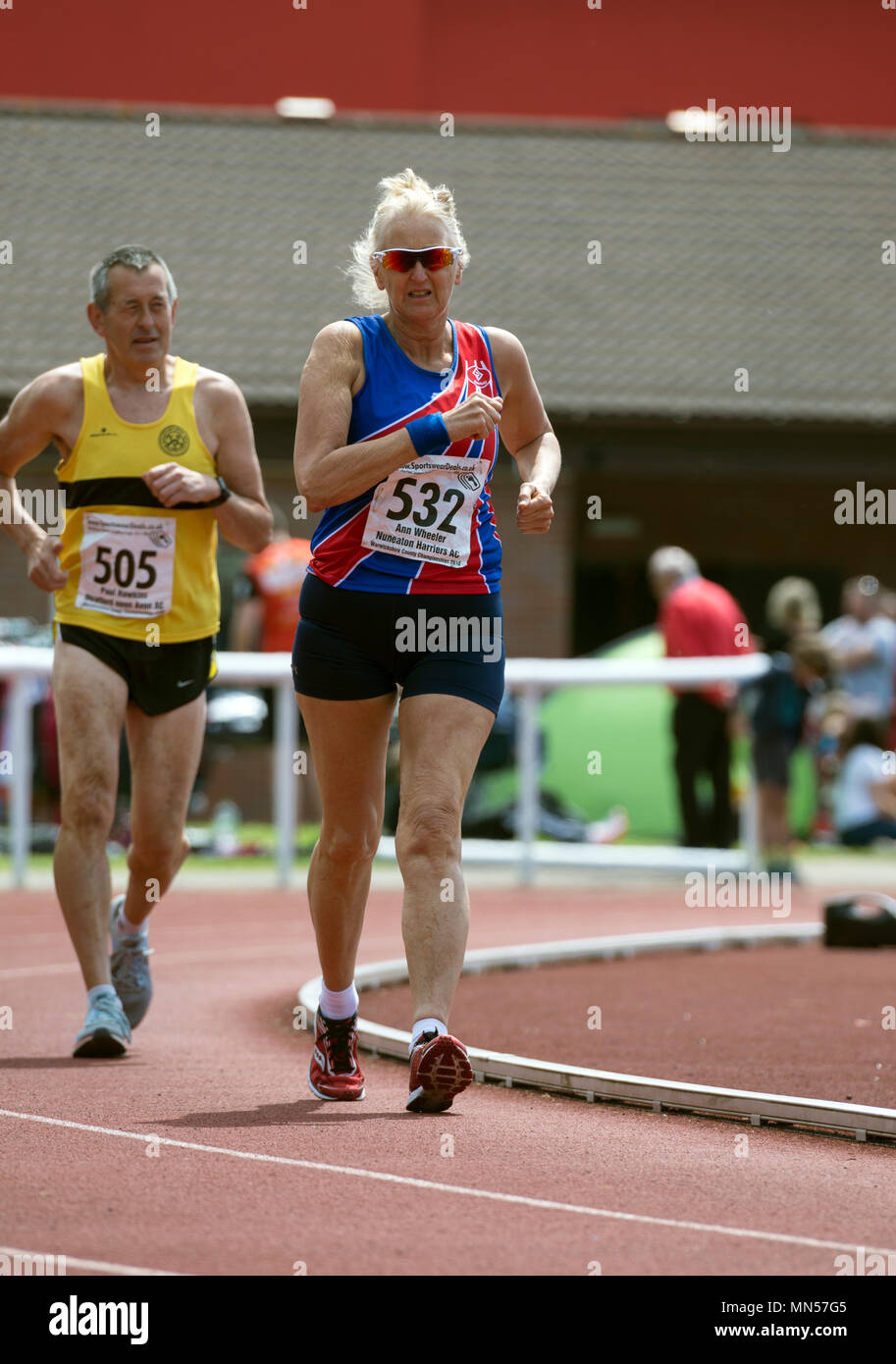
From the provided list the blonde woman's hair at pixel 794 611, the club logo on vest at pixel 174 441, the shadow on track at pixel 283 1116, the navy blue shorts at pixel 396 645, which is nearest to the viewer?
the shadow on track at pixel 283 1116

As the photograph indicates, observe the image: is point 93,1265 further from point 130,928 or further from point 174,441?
point 174,441

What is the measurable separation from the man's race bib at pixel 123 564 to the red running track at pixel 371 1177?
4.82ft

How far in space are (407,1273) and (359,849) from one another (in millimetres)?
2279

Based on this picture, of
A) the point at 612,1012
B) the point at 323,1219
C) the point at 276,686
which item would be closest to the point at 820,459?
the point at 276,686

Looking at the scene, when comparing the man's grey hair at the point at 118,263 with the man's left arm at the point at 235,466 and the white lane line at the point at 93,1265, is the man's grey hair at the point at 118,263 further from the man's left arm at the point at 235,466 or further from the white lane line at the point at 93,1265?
the white lane line at the point at 93,1265

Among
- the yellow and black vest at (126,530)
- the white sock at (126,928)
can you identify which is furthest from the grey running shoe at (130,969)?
the yellow and black vest at (126,530)

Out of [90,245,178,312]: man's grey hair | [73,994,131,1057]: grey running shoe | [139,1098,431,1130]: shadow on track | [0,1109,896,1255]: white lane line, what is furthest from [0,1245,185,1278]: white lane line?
[90,245,178,312]: man's grey hair

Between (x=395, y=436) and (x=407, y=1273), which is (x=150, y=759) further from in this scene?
(x=407, y=1273)

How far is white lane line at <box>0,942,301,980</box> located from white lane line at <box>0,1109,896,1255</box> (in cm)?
402

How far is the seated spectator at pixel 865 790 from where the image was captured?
18359mm

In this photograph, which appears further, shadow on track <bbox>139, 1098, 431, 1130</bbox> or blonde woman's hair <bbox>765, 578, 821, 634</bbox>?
blonde woman's hair <bbox>765, 578, 821, 634</bbox>

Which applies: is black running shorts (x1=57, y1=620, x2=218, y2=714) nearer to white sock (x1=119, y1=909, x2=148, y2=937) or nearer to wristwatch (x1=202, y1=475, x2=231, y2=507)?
wristwatch (x1=202, y1=475, x2=231, y2=507)

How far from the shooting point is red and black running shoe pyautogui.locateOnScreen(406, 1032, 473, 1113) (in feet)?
19.8

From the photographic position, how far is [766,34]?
35.8 meters
